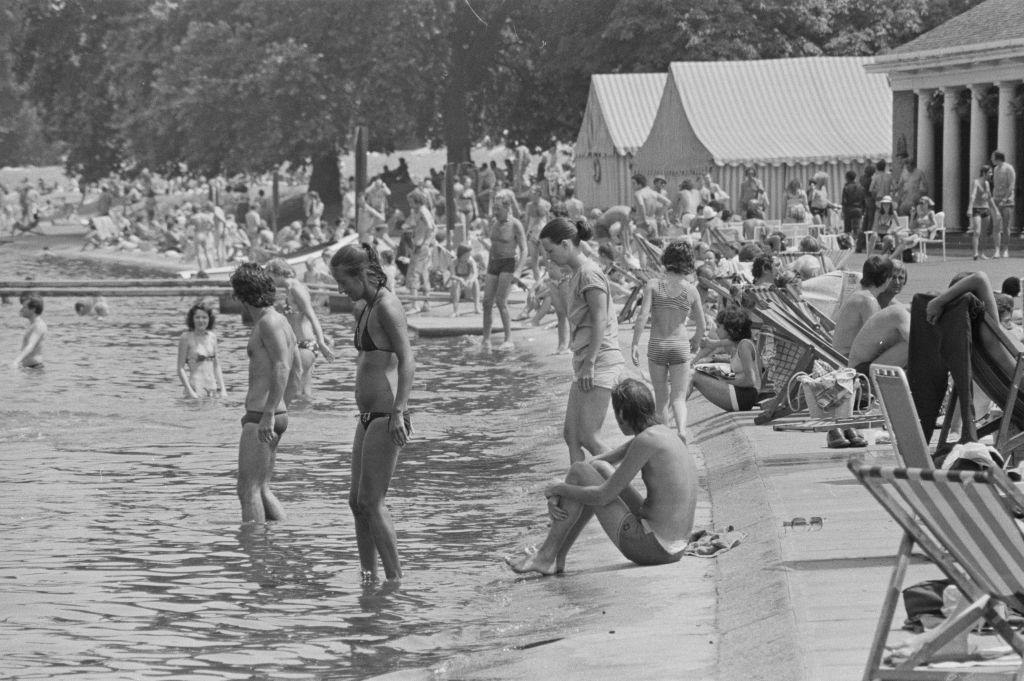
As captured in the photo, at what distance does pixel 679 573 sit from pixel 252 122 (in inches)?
1808

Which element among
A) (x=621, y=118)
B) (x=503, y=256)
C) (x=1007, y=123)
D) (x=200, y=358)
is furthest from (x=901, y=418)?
(x=621, y=118)

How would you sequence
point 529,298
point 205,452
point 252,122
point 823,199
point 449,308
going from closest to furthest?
point 205,452, point 529,298, point 449,308, point 823,199, point 252,122

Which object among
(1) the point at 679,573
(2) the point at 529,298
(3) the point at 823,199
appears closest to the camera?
(1) the point at 679,573

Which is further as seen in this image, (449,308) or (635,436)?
(449,308)

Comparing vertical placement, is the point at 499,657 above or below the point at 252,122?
below

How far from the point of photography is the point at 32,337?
21828 mm

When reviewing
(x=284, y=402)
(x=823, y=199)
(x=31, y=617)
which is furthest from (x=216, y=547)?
(x=823, y=199)

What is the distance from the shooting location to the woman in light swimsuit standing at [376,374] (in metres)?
8.67

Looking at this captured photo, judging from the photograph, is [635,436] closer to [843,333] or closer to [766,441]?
[766,441]

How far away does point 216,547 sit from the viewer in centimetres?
1045

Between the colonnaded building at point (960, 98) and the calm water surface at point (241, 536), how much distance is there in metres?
11.9

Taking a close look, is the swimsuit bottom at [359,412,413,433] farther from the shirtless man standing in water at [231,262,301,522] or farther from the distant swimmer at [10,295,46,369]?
the distant swimmer at [10,295,46,369]

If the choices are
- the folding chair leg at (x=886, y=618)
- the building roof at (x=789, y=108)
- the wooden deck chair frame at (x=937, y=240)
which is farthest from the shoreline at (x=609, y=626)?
the building roof at (x=789, y=108)

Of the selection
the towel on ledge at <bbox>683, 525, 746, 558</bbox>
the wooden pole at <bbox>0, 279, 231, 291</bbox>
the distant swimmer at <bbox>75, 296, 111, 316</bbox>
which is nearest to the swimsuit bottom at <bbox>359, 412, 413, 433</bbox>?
the towel on ledge at <bbox>683, 525, 746, 558</bbox>
